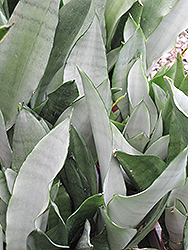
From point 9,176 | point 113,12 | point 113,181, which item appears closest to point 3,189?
point 9,176

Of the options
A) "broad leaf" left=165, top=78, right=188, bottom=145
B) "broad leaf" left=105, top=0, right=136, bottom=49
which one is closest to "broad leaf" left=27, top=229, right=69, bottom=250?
"broad leaf" left=165, top=78, right=188, bottom=145

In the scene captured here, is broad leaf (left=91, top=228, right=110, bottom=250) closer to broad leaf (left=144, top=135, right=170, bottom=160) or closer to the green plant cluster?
the green plant cluster

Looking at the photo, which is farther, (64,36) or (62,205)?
(64,36)

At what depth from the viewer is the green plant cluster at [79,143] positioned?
365 millimetres

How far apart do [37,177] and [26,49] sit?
190mm

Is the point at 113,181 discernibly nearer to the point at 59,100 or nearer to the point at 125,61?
the point at 59,100

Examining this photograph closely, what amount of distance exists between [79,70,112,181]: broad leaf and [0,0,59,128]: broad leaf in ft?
0.37

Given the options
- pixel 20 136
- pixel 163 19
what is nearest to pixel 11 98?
pixel 20 136

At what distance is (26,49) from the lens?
0.45 meters

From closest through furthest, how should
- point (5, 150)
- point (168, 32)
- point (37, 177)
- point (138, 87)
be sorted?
1. point (37, 177)
2. point (5, 150)
3. point (138, 87)
4. point (168, 32)

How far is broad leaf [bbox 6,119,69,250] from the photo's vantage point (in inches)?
13.8

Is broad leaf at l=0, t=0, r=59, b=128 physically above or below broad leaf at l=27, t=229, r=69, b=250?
above

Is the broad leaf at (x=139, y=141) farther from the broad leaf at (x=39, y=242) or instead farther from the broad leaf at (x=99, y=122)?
the broad leaf at (x=39, y=242)

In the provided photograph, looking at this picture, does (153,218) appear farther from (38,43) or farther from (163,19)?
(163,19)
